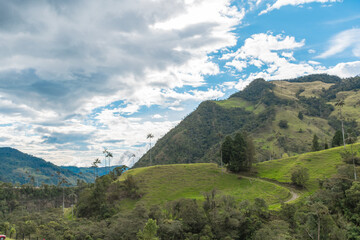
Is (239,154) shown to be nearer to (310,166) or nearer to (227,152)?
(227,152)

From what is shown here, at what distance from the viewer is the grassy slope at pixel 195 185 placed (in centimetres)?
8632

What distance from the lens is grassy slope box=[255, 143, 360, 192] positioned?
8982 centimetres

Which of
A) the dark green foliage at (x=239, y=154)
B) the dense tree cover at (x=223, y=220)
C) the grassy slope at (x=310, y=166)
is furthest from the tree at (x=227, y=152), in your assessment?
the dense tree cover at (x=223, y=220)

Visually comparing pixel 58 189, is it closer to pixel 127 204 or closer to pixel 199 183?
pixel 127 204

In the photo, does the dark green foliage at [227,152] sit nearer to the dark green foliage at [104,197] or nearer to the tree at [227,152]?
the tree at [227,152]

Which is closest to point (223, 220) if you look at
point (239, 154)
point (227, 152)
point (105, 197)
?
point (239, 154)

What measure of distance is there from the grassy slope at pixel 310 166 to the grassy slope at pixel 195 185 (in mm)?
9158

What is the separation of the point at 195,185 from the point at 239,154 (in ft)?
79.4

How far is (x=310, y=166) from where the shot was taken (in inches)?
3910

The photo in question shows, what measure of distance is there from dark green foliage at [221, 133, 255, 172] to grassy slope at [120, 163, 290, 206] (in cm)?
520

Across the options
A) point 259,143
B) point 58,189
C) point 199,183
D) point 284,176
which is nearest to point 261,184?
point 284,176

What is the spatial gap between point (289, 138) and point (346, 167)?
129147mm

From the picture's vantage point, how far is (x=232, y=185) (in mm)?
99250

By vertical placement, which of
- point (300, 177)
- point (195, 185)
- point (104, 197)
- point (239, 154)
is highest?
point (239, 154)
